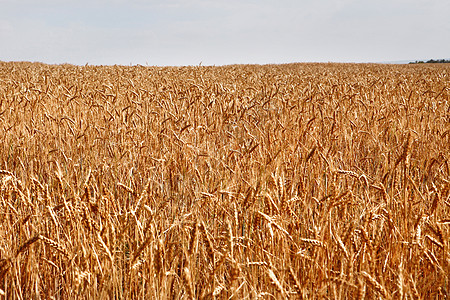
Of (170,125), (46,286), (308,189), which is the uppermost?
(170,125)

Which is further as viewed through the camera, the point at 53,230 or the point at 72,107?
the point at 72,107

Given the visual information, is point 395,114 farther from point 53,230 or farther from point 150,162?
point 53,230

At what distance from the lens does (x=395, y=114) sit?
488 cm

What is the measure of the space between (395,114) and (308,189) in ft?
9.09

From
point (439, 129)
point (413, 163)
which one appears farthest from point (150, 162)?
point (439, 129)

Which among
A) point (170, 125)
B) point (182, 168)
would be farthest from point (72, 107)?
point (182, 168)

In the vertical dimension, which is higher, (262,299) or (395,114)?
(395,114)

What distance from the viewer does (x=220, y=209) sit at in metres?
2.22

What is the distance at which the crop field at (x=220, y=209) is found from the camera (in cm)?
144

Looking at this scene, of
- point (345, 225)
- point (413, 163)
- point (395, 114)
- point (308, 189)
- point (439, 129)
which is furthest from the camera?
point (395, 114)

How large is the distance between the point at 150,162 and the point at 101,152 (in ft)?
1.33

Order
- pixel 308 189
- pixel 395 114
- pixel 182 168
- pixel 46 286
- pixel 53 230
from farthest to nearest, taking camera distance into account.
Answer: pixel 395 114
pixel 182 168
pixel 308 189
pixel 53 230
pixel 46 286

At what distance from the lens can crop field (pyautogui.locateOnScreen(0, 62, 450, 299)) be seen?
4.72 ft

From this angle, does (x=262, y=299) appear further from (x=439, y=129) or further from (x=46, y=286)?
(x=439, y=129)
